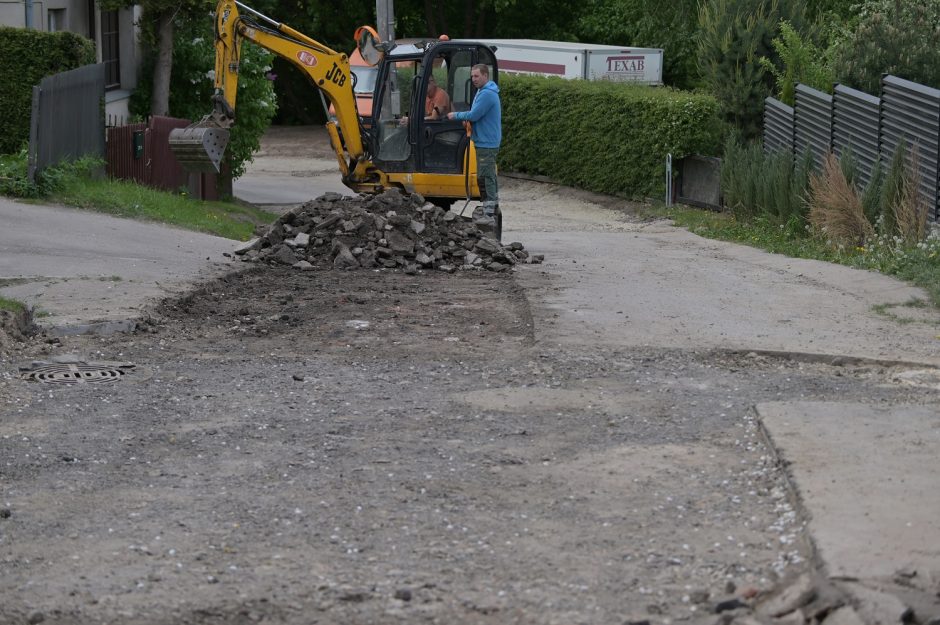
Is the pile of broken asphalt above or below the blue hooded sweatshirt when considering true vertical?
below

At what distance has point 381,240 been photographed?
14820 mm

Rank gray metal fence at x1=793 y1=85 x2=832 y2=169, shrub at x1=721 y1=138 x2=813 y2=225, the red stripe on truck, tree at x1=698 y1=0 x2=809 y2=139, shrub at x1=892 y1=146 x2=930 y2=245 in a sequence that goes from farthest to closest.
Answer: the red stripe on truck → tree at x1=698 y1=0 x2=809 y2=139 → gray metal fence at x1=793 y1=85 x2=832 y2=169 → shrub at x1=721 y1=138 x2=813 y2=225 → shrub at x1=892 y1=146 x2=930 y2=245

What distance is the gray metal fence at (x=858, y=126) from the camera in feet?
56.4

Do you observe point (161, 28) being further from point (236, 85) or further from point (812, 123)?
point (812, 123)

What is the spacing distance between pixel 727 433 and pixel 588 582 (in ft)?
7.90

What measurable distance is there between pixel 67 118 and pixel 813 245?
10560mm

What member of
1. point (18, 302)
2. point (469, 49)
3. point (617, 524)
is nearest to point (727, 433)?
point (617, 524)

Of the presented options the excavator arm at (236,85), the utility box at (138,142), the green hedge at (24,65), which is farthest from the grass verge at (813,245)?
the green hedge at (24,65)

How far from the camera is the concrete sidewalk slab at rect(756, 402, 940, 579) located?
5449 millimetres

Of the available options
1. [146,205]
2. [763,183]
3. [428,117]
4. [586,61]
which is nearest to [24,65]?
[146,205]

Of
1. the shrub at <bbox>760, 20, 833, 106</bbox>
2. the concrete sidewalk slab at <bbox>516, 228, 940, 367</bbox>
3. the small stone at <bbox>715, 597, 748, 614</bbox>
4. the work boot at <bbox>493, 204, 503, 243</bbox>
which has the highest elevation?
the shrub at <bbox>760, 20, 833, 106</bbox>

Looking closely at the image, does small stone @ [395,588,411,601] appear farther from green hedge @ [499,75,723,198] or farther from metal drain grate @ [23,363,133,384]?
green hedge @ [499,75,723,198]

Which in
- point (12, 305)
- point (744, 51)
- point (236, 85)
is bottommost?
point (12, 305)

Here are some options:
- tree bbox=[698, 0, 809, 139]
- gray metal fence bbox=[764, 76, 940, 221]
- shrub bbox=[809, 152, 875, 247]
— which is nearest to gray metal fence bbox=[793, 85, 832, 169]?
gray metal fence bbox=[764, 76, 940, 221]
